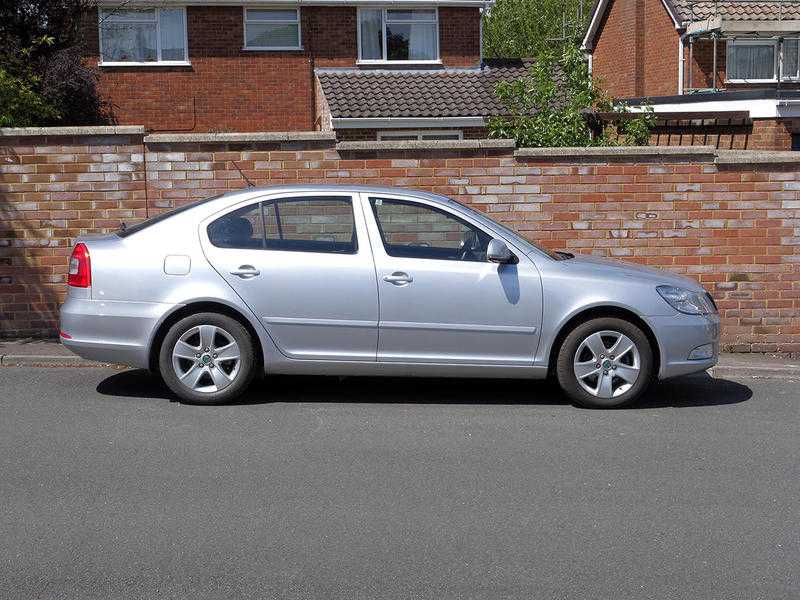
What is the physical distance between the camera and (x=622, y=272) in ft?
25.2

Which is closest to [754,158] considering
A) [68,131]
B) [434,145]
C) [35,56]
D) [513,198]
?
[513,198]

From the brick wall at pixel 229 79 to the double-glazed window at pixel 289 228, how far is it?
18.1m

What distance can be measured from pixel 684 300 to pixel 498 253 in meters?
1.45

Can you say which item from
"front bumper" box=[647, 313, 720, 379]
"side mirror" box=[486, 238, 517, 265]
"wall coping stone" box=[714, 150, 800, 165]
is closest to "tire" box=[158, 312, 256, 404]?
"side mirror" box=[486, 238, 517, 265]

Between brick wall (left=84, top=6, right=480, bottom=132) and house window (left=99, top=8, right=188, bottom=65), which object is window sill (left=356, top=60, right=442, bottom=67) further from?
house window (left=99, top=8, right=188, bottom=65)

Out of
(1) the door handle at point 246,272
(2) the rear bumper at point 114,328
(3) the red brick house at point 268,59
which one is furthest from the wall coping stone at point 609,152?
(3) the red brick house at point 268,59

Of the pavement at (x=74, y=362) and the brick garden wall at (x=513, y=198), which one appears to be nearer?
the pavement at (x=74, y=362)

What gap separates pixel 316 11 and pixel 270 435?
2022 centimetres

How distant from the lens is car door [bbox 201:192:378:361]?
7.40 metres

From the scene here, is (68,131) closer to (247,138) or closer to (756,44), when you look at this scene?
(247,138)

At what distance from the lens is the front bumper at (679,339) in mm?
7543

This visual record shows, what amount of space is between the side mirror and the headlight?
1127 millimetres

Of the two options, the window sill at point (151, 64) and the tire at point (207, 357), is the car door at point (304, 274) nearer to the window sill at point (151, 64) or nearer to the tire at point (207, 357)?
the tire at point (207, 357)

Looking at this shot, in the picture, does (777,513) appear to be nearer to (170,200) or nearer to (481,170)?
(481,170)
